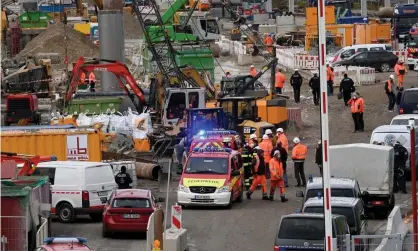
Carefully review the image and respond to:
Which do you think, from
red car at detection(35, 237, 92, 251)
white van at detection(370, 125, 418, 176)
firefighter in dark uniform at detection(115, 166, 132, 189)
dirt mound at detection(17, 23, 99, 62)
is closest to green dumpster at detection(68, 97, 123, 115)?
firefighter in dark uniform at detection(115, 166, 132, 189)

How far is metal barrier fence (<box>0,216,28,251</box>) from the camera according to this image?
79.2ft

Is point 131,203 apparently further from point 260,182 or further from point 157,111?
point 157,111

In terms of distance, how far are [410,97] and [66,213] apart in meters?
16.6

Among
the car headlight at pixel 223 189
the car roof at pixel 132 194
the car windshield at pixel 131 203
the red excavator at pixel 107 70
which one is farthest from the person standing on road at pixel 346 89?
the car windshield at pixel 131 203

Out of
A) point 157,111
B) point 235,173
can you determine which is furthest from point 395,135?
point 157,111

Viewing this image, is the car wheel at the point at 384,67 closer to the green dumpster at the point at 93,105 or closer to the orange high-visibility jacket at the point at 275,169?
the green dumpster at the point at 93,105

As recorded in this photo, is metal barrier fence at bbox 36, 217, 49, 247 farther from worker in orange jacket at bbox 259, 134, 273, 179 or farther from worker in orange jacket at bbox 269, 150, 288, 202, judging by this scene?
worker in orange jacket at bbox 259, 134, 273, 179

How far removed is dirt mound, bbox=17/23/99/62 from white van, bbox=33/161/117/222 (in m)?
42.2

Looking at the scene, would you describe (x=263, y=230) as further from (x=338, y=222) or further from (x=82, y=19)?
(x=82, y=19)

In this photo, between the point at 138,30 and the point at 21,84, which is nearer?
the point at 21,84

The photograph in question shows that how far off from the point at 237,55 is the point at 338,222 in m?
55.7

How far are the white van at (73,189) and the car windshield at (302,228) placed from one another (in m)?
8.15

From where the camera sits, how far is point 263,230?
1159 inches

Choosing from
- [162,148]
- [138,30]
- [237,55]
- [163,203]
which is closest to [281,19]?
[138,30]
